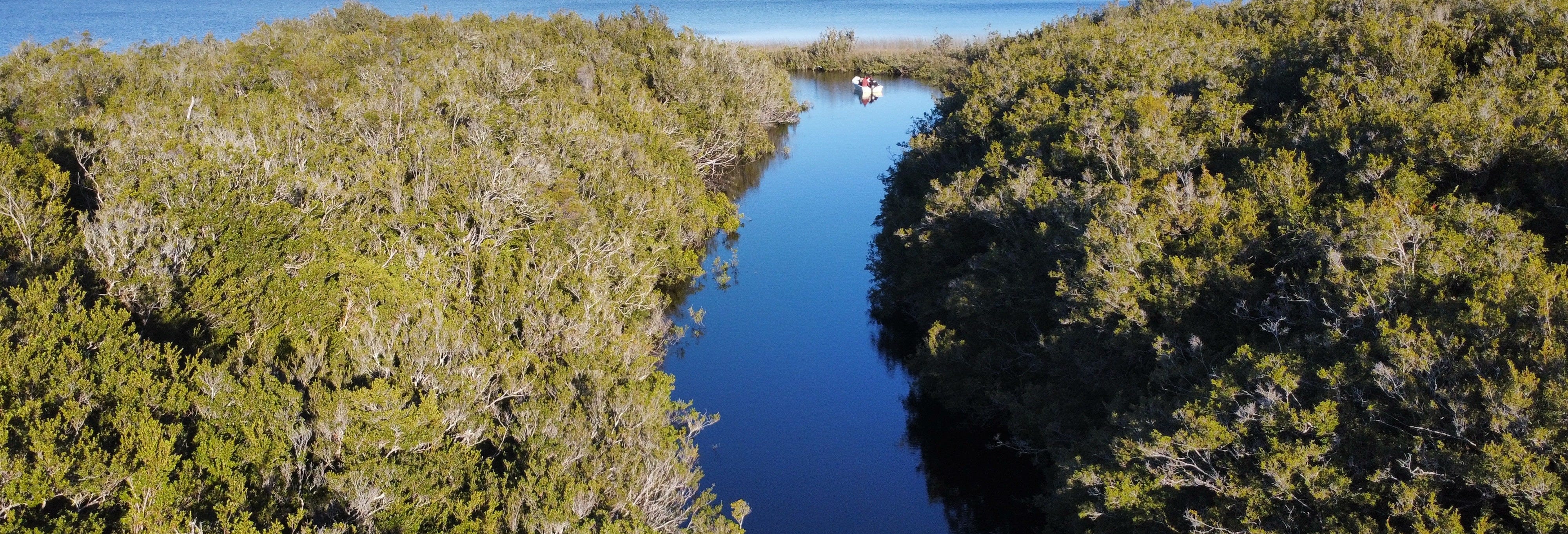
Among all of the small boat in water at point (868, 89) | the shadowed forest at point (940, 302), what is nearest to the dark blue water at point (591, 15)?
the small boat in water at point (868, 89)

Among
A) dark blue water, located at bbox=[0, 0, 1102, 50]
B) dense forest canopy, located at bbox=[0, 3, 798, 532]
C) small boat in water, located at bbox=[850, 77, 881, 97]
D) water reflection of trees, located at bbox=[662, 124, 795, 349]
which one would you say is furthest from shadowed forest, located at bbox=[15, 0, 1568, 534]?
small boat in water, located at bbox=[850, 77, 881, 97]

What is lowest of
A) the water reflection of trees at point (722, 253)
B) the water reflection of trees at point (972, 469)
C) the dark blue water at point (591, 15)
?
the water reflection of trees at point (972, 469)

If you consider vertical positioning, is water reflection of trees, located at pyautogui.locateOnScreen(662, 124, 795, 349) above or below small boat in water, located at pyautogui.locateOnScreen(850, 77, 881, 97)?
below

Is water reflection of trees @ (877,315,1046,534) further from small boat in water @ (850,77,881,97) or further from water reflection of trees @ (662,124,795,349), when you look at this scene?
small boat in water @ (850,77,881,97)

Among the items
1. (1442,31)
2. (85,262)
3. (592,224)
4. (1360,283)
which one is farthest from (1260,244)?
(85,262)

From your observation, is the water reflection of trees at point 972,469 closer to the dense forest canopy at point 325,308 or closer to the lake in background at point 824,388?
the lake in background at point 824,388

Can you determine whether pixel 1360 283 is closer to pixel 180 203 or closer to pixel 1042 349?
pixel 1042 349
